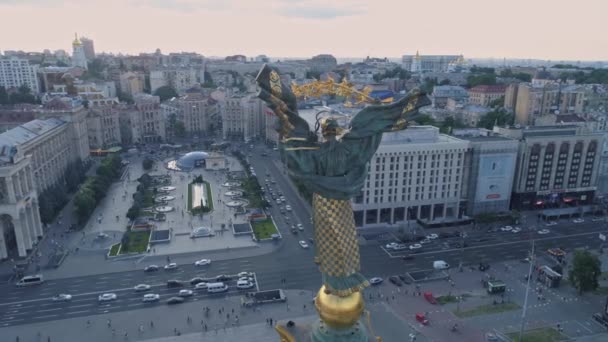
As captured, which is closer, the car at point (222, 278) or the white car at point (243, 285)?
the white car at point (243, 285)

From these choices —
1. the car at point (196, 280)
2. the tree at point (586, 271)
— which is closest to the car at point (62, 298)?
the car at point (196, 280)

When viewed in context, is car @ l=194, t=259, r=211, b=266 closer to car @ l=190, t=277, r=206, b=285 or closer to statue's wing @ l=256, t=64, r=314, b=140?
car @ l=190, t=277, r=206, b=285

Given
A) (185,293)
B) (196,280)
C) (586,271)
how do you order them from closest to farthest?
(586,271) → (185,293) → (196,280)

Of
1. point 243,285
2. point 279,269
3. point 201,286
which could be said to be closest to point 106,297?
point 201,286

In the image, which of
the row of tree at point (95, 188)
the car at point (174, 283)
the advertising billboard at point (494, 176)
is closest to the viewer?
the car at point (174, 283)

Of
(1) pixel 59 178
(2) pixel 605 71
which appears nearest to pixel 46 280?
(1) pixel 59 178

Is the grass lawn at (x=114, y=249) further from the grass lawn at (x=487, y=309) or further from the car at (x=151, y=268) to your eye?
the grass lawn at (x=487, y=309)

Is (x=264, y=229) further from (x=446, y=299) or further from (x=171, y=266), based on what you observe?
(x=446, y=299)
